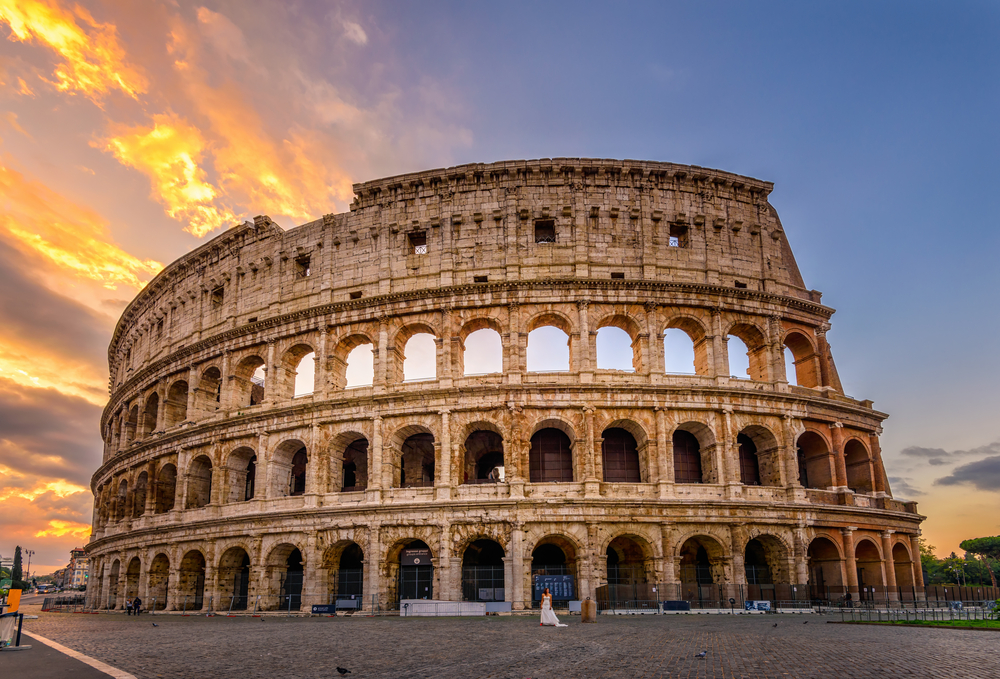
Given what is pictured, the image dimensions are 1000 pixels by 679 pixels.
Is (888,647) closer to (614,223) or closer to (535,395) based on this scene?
(535,395)

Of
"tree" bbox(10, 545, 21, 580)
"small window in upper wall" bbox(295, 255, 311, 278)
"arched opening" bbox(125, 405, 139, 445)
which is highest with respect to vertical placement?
"small window in upper wall" bbox(295, 255, 311, 278)

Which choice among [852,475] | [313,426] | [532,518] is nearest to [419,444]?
[313,426]

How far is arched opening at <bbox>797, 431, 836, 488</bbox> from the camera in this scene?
105ft

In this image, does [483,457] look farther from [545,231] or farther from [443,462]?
[545,231]

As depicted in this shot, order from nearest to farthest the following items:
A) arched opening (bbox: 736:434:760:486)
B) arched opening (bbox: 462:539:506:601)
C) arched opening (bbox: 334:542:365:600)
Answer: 1. arched opening (bbox: 462:539:506:601)
2. arched opening (bbox: 334:542:365:600)
3. arched opening (bbox: 736:434:760:486)

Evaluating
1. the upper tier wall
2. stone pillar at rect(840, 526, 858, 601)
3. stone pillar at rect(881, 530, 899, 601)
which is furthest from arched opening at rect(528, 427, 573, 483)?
stone pillar at rect(881, 530, 899, 601)

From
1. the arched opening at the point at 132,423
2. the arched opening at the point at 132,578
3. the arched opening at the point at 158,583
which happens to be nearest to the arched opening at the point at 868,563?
the arched opening at the point at 158,583

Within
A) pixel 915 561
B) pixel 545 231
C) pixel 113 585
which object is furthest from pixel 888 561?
pixel 113 585

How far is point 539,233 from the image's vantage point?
3397 centimetres

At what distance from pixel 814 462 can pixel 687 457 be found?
6.58m

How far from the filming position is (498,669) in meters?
10.6

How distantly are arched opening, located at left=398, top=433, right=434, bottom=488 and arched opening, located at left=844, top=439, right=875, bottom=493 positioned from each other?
20.5 metres

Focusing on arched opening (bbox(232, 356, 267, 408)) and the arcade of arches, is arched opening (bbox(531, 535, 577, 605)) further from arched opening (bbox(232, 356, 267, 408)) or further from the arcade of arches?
arched opening (bbox(232, 356, 267, 408))

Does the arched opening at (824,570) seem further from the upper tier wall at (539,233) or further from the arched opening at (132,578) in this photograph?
the arched opening at (132,578)
